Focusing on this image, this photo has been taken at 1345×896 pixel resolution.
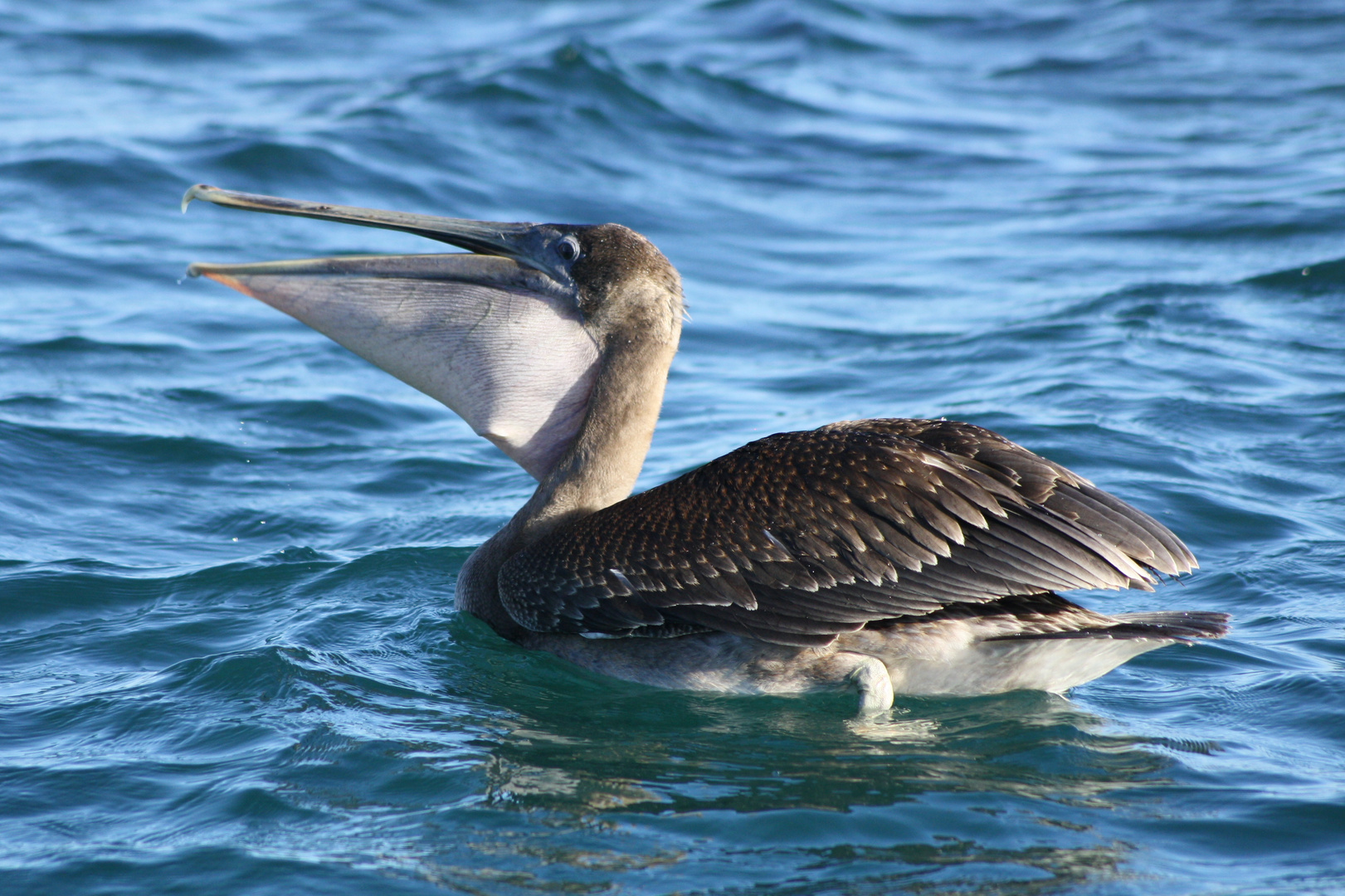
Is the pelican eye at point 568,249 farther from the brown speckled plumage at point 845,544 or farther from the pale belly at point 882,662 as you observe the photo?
the pale belly at point 882,662

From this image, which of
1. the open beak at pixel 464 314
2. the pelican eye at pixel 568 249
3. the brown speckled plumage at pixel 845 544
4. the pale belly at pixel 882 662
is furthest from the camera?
the pelican eye at pixel 568 249

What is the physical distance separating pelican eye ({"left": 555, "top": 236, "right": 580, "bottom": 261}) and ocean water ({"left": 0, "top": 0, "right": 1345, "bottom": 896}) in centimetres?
145

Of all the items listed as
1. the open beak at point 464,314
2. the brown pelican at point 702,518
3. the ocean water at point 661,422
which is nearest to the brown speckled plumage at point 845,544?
the brown pelican at point 702,518

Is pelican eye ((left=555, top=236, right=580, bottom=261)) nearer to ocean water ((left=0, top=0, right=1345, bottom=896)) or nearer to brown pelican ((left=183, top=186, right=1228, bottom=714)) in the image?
brown pelican ((left=183, top=186, right=1228, bottom=714))

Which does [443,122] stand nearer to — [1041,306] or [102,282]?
[102,282]

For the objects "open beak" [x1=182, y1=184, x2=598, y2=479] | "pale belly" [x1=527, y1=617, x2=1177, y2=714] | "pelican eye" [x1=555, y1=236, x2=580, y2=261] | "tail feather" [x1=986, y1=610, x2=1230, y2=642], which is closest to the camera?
"tail feather" [x1=986, y1=610, x2=1230, y2=642]

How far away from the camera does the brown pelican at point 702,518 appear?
4641 millimetres

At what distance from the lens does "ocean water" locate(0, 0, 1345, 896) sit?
3957 millimetres

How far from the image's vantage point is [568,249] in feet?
17.5

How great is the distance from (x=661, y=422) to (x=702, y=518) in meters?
3.65

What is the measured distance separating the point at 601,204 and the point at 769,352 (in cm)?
331

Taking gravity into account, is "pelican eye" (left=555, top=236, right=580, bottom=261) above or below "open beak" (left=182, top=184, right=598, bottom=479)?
above

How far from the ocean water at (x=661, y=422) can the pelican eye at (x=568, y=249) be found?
145 centimetres

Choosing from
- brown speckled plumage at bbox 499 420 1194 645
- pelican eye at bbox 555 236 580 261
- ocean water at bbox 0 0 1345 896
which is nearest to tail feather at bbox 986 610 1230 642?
brown speckled plumage at bbox 499 420 1194 645
